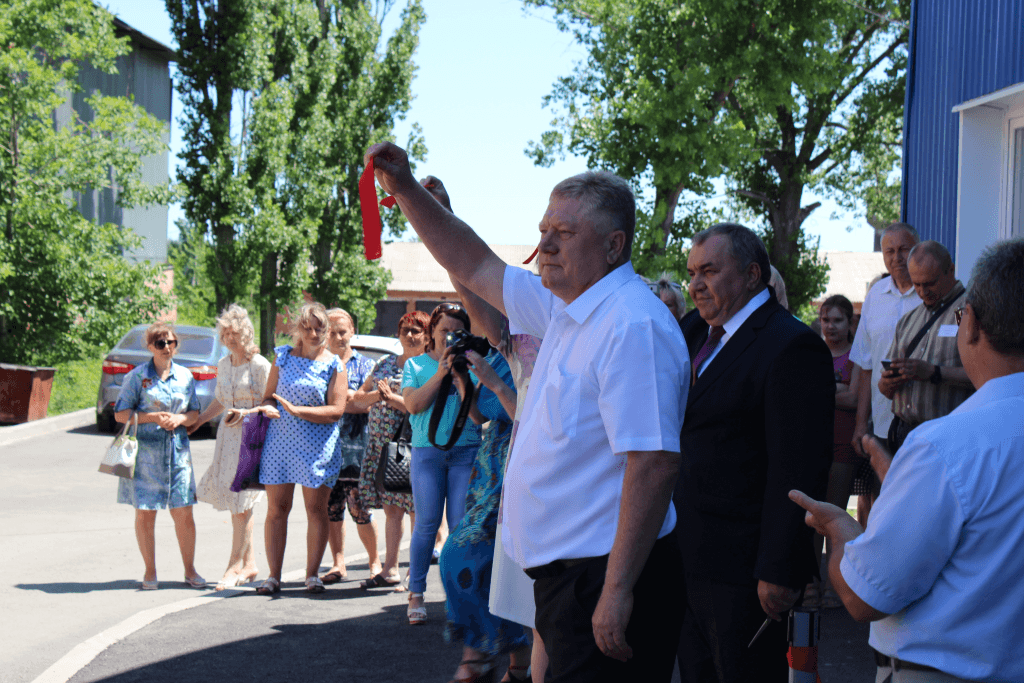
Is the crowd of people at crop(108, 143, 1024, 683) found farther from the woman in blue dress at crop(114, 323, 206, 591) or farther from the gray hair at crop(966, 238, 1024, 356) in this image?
the woman in blue dress at crop(114, 323, 206, 591)

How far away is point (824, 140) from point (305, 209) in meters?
17.5

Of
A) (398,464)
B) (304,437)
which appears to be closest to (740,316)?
(398,464)

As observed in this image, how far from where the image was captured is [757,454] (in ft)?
10.4

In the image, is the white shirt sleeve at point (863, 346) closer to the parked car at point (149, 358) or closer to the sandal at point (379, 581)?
the sandal at point (379, 581)

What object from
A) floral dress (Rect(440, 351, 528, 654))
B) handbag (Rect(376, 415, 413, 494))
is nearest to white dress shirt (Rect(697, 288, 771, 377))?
floral dress (Rect(440, 351, 528, 654))

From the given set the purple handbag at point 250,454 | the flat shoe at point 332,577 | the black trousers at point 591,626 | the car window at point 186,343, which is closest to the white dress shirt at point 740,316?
the black trousers at point 591,626

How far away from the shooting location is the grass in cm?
1823

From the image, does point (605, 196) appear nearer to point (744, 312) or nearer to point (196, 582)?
point (744, 312)

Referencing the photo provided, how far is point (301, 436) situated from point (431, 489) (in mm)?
1363

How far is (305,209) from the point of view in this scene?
27.8 m

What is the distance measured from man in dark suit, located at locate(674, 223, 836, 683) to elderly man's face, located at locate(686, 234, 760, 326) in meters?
0.11

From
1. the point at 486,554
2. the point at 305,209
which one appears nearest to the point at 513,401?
the point at 486,554

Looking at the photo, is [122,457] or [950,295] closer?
[950,295]

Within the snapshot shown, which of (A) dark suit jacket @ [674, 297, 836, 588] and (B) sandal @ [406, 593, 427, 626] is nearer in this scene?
(A) dark suit jacket @ [674, 297, 836, 588]
